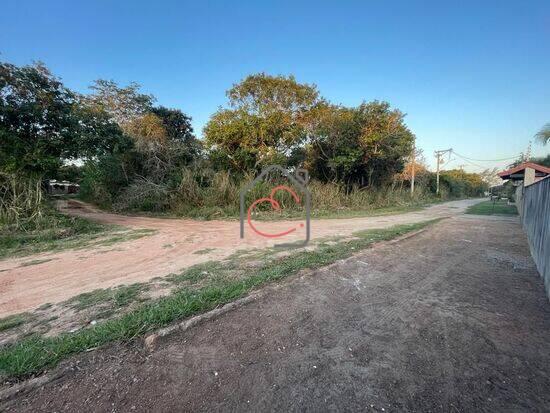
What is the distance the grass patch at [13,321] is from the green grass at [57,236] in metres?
3.67

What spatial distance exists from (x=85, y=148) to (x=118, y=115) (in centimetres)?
1211

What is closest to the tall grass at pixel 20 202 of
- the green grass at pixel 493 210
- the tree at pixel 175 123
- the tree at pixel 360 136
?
the tree at pixel 175 123

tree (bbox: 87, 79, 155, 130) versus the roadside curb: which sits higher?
tree (bbox: 87, 79, 155, 130)

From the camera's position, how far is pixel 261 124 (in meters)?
14.9

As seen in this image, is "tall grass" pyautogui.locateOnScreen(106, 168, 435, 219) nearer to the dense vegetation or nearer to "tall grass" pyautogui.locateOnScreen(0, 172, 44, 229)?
the dense vegetation

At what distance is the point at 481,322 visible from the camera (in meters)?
2.87

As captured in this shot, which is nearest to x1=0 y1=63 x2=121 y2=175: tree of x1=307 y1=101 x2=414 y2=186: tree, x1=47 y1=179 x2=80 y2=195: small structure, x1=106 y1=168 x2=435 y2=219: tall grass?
x1=47 y1=179 x2=80 y2=195: small structure

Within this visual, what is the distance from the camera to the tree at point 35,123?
25.7 ft

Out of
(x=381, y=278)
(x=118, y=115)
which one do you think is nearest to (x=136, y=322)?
(x=381, y=278)

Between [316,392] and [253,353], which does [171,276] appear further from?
[316,392]

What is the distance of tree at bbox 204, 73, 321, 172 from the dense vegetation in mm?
61

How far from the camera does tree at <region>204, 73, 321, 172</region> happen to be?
597 inches

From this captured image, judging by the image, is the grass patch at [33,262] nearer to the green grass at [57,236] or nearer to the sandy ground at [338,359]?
the green grass at [57,236]

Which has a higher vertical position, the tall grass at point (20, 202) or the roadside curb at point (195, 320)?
the tall grass at point (20, 202)
